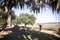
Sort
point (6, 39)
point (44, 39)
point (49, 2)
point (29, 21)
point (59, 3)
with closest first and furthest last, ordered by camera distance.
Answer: point (59, 3), point (49, 2), point (6, 39), point (44, 39), point (29, 21)

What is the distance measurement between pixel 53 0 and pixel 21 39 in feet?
15.0

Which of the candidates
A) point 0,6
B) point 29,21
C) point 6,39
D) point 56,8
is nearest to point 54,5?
point 56,8

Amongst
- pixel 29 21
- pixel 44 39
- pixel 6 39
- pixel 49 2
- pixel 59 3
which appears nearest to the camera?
pixel 59 3

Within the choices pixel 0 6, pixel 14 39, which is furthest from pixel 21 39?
pixel 0 6

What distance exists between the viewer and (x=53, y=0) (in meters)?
9.55

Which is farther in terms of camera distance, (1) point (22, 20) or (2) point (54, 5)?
(1) point (22, 20)

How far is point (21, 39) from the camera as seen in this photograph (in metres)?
12.2

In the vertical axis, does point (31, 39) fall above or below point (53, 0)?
below

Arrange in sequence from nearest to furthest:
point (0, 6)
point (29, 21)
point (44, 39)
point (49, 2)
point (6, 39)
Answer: point (49, 2), point (6, 39), point (44, 39), point (0, 6), point (29, 21)

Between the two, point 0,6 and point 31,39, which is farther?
point 0,6

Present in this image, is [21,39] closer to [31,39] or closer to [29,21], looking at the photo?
[31,39]

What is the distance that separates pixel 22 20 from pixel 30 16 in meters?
3.79

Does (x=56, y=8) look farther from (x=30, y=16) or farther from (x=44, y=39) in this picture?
(x=30, y=16)

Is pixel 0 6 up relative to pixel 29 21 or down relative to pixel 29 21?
up
